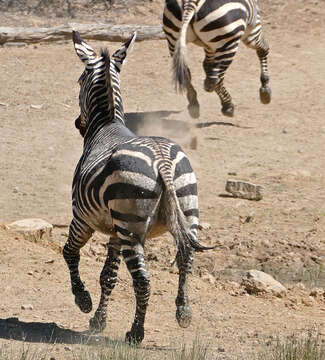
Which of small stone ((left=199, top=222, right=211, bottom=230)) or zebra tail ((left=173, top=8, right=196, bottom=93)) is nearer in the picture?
small stone ((left=199, top=222, right=211, bottom=230))

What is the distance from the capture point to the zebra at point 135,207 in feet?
19.5

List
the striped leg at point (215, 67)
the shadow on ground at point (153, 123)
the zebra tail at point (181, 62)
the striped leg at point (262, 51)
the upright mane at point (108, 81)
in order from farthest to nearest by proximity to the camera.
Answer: the striped leg at point (262, 51) → the shadow on ground at point (153, 123) → the striped leg at point (215, 67) → the zebra tail at point (181, 62) → the upright mane at point (108, 81)

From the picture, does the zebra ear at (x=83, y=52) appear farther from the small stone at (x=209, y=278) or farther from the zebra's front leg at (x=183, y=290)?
the small stone at (x=209, y=278)

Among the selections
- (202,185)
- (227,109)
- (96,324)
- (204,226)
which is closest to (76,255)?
(96,324)

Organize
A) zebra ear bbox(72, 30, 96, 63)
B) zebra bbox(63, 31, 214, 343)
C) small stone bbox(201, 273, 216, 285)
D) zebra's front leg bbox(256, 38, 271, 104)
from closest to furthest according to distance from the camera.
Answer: zebra bbox(63, 31, 214, 343) → zebra ear bbox(72, 30, 96, 63) → small stone bbox(201, 273, 216, 285) → zebra's front leg bbox(256, 38, 271, 104)

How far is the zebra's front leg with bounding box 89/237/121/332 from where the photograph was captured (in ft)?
22.3

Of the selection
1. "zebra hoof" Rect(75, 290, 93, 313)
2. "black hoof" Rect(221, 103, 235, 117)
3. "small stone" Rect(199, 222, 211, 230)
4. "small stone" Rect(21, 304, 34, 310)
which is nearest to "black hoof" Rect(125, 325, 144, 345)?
"zebra hoof" Rect(75, 290, 93, 313)

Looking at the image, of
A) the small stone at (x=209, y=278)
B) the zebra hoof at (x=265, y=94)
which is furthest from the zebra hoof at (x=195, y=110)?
the small stone at (x=209, y=278)

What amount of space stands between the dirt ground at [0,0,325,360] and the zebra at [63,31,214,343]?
1.22 ft

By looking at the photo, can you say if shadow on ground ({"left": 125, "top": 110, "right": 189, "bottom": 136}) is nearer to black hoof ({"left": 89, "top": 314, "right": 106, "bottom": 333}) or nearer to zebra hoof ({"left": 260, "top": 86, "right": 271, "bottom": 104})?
zebra hoof ({"left": 260, "top": 86, "right": 271, "bottom": 104})

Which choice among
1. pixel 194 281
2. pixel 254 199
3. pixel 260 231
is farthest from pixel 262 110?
pixel 194 281

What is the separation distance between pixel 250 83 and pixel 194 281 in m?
7.42

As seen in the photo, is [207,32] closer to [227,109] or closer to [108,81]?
[227,109]

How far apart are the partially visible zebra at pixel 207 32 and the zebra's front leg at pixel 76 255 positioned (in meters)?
5.75
